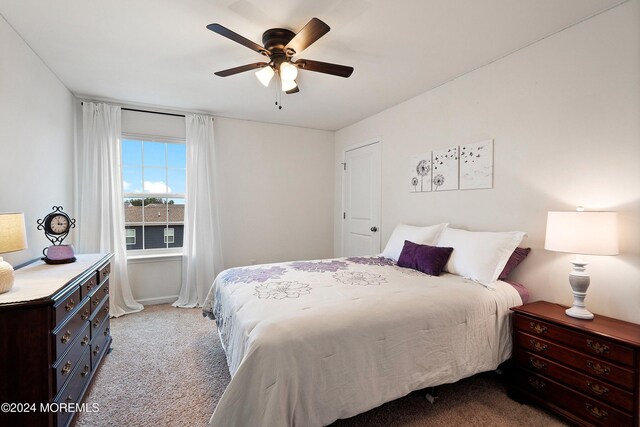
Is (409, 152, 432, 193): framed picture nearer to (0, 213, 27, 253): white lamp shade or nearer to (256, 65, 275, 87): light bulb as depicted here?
(256, 65, 275, 87): light bulb

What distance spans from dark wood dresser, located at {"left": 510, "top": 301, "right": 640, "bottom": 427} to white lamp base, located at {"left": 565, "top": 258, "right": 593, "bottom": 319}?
0.05 meters

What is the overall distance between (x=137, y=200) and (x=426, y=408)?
3.98 m

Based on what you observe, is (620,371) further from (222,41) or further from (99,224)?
(99,224)

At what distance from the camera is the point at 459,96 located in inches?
113

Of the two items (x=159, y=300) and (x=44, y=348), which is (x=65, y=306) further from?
(x=159, y=300)

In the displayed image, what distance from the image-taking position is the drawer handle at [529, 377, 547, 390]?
1.85 metres

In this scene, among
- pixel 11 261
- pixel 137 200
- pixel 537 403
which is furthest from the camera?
pixel 137 200

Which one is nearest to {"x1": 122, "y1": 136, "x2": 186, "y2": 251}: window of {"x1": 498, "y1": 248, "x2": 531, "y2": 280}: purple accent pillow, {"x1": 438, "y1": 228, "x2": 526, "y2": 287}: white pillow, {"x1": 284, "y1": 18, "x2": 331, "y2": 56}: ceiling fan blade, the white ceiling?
the white ceiling

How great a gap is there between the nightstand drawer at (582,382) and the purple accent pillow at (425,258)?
808mm

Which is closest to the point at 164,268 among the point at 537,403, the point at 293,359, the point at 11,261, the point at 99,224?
the point at 99,224

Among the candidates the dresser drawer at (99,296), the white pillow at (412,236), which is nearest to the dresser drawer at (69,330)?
the dresser drawer at (99,296)

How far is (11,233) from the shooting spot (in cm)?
157

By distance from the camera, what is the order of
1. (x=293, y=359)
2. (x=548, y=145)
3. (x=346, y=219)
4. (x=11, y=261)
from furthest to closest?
(x=346, y=219), (x=548, y=145), (x=11, y=261), (x=293, y=359)

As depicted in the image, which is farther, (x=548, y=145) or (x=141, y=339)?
(x=141, y=339)
